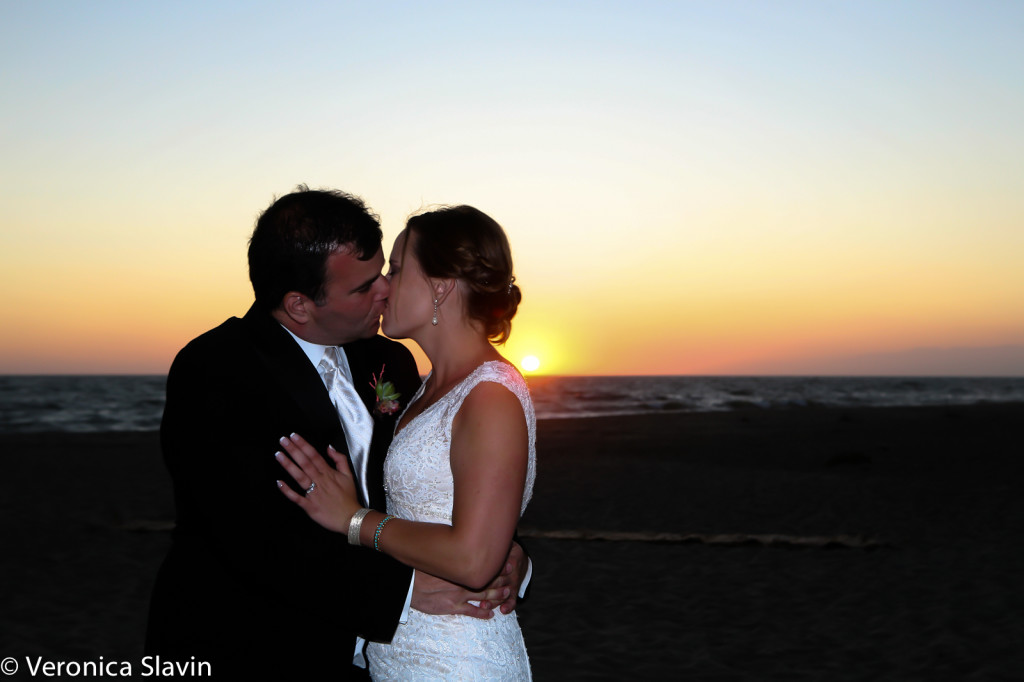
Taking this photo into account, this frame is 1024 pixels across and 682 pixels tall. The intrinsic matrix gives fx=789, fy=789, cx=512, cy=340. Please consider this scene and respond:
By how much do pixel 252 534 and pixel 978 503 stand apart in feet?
42.6

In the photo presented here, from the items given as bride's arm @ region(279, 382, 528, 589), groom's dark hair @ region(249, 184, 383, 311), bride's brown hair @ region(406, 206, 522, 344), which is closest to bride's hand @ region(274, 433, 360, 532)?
bride's arm @ region(279, 382, 528, 589)

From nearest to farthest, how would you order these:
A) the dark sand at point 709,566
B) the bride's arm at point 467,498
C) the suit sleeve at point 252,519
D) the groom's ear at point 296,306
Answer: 1. the bride's arm at point 467,498
2. the suit sleeve at point 252,519
3. the groom's ear at point 296,306
4. the dark sand at point 709,566

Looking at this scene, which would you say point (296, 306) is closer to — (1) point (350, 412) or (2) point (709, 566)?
(1) point (350, 412)

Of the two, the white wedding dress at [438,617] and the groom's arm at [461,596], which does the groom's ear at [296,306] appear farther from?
the groom's arm at [461,596]

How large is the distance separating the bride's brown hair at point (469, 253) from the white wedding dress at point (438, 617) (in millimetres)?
276

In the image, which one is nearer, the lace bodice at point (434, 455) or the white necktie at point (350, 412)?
the lace bodice at point (434, 455)

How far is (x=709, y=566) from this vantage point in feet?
30.3

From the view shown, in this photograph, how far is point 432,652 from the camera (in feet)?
10.2

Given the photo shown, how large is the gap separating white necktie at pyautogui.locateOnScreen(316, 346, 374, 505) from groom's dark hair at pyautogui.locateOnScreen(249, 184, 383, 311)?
0.38m

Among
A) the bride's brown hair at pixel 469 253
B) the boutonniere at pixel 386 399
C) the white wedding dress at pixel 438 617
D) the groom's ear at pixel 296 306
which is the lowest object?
the white wedding dress at pixel 438 617

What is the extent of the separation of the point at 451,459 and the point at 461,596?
1.79ft

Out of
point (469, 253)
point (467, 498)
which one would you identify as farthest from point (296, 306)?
point (467, 498)

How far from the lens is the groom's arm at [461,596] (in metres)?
2.93

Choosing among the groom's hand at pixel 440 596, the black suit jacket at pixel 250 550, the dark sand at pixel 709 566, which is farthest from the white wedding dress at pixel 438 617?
the dark sand at pixel 709 566
